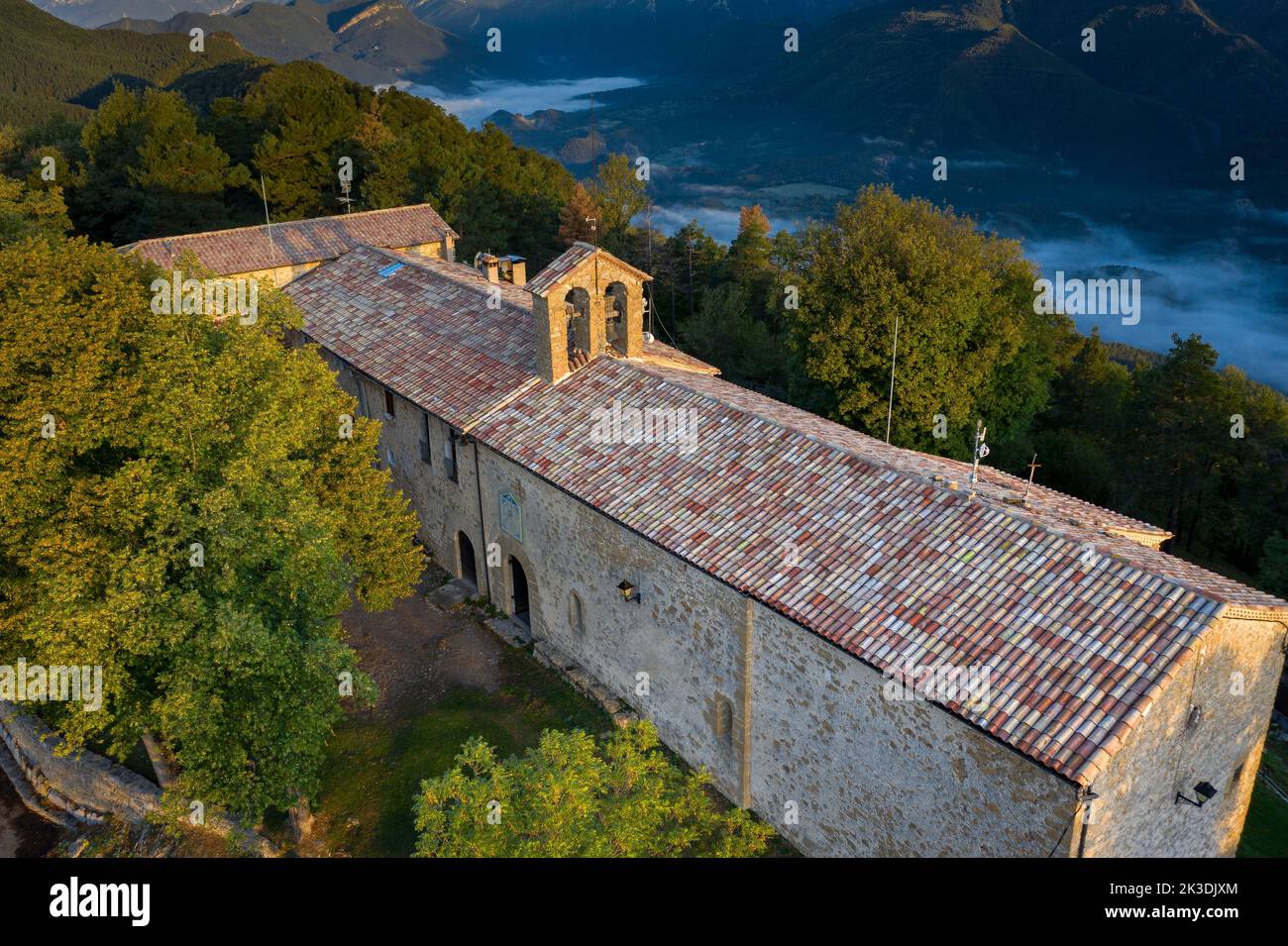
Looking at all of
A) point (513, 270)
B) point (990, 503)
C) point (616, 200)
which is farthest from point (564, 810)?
point (616, 200)

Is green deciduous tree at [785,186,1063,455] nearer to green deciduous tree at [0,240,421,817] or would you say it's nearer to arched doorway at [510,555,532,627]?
arched doorway at [510,555,532,627]

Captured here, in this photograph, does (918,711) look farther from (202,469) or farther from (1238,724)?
(202,469)

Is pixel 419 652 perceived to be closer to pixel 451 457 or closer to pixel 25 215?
pixel 451 457

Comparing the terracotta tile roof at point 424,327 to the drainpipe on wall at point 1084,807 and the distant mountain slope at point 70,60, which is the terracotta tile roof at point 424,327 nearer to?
the drainpipe on wall at point 1084,807

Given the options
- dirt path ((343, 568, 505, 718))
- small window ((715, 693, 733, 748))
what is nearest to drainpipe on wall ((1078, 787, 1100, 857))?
small window ((715, 693, 733, 748))

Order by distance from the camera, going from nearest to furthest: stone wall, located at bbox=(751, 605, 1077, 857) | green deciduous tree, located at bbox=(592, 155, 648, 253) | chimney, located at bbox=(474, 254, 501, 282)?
1. stone wall, located at bbox=(751, 605, 1077, 857)
2. chimney, located at bbox=(474, 254, 501, 282)
3. green deciduous tree, located at bbox=(592, 155, 648, 253)

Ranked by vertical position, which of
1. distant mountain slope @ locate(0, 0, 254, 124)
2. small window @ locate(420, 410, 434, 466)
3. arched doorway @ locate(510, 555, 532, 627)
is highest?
distant mountain slope @ locate(0, 0, 254, 124)
